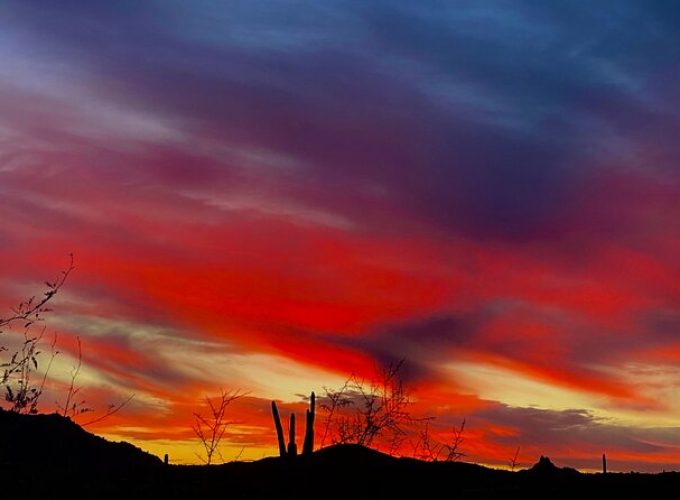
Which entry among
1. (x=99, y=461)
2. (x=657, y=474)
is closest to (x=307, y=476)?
(x=657, y=474)

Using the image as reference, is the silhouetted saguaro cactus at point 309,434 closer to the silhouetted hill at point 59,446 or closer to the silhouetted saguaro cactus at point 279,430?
the silhouetted saguaro cactus at point 279,430

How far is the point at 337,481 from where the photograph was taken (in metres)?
22.3

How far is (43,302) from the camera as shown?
20891 millimetres

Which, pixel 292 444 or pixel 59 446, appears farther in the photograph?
pixel 59 446

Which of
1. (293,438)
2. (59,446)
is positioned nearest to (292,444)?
(293,438)

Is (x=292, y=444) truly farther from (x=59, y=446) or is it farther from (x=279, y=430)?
(x=59, y=446)

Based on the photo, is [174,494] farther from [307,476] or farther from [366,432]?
[366,432]

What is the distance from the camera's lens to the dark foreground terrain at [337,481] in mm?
19062

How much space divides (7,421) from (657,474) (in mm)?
23337

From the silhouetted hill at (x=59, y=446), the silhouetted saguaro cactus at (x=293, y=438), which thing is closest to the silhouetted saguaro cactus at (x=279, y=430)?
the silhouetted saguaro cactus at (x=293, y=438)

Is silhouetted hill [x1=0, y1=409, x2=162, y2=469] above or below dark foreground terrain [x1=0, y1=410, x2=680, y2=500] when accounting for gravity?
above

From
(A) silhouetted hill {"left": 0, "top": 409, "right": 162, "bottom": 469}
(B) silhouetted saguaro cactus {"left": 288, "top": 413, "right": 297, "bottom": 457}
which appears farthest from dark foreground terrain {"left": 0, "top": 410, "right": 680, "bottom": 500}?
(A) silhouetted hill {"left": 0, "top": 409, "right": 162, "bottom": 469}

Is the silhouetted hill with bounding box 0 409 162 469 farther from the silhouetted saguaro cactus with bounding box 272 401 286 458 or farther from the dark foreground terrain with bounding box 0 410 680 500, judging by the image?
the silhouetted saguaro cactus with bounding box 272 401 286 458

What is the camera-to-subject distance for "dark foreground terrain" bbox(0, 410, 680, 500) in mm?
19062
